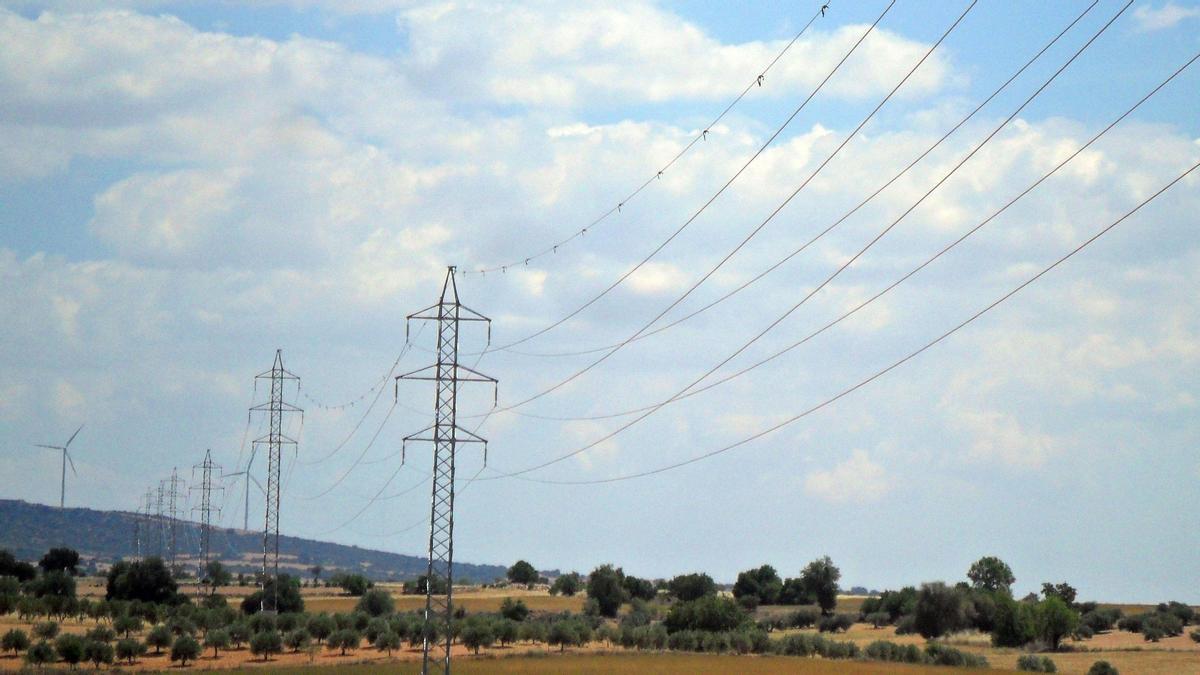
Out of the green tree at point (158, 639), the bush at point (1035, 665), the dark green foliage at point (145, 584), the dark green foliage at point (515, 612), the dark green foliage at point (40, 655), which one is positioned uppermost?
the dark green foliage at point (145, 584)

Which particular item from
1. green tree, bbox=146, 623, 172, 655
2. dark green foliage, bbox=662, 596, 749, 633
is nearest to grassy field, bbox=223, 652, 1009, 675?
green tree, bbox=146, 623, 172, 655

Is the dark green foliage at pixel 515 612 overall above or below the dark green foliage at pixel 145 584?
below

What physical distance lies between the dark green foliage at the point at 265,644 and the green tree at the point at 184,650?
5.92m

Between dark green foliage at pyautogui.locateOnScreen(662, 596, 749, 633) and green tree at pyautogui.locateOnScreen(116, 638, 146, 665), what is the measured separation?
57.9 metres

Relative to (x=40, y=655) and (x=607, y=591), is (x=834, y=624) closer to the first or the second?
(x=607, y=591)

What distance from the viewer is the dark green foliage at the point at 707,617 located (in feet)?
454

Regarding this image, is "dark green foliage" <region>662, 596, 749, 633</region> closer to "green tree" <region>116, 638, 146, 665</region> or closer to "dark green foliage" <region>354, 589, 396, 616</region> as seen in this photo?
"dark green foliage" <region>354, 589, 396, 616</region>

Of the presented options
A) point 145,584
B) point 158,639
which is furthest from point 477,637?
point 145,584

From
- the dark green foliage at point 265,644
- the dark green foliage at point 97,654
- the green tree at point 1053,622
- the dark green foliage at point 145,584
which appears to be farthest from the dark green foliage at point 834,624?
the dark green foliage at point 97,654

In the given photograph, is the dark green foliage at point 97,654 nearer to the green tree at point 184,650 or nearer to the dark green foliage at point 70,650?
the dark green foliage at point 70,650

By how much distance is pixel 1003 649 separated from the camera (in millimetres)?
137250

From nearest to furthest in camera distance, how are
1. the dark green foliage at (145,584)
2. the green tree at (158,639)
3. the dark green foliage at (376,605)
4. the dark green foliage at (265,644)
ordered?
the green tree at (158,639)
the dark green foliage at (265,644)
the dark green foliage at (376,605)
the dark green foliage at (145,584)

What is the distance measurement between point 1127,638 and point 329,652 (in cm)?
8500

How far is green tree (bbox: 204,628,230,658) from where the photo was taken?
9944 centimetres
